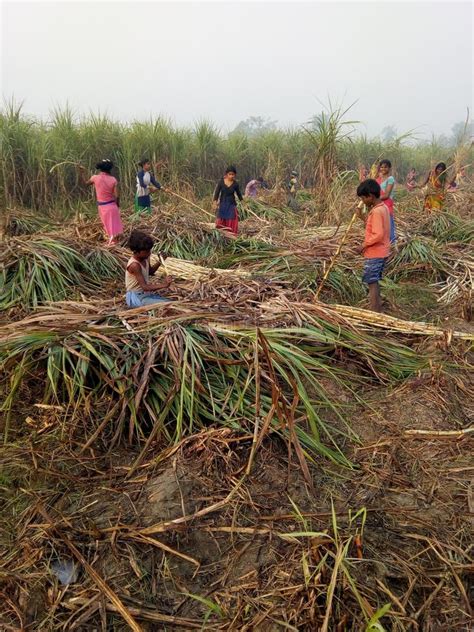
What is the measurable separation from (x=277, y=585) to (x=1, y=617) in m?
0.92

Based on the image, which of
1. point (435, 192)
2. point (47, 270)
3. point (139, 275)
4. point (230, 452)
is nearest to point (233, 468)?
point (230, 452)

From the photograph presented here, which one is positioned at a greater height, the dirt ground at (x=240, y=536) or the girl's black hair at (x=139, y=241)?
the girl's black hair at (x=139, y=241)

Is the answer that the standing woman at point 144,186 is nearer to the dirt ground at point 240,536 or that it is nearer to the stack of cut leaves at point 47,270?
the stack of cut leaves at point 47,270

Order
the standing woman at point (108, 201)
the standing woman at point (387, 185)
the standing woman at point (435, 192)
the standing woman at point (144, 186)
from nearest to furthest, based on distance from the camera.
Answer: the standing woman at point (387, 185), the standing woman at point (108, 201), the standing woman at point (144, 186), the standing woman at point (435, 192)

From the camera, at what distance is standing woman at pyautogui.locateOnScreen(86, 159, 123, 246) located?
4.77 m

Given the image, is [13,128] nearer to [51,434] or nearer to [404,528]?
[51,434]

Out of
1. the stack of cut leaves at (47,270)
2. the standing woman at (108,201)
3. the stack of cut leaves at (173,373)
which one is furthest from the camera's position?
the standing woman at (108,201)

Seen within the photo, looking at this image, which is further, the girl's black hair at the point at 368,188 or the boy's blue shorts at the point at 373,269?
the boy's blue shorts at the point at 373,269

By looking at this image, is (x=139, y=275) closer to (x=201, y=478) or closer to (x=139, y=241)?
(x=139, y=241)

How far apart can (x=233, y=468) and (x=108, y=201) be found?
3771 millimetres

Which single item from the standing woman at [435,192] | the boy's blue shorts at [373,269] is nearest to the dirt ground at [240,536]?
the boy's blue shorts at [373,269]

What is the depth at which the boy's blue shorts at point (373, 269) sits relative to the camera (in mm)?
3544

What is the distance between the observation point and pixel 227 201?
559 cm

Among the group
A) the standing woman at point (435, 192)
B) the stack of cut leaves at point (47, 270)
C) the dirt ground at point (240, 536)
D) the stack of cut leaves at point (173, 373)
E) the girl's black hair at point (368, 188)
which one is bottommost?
the dirt ground at point (240, 536)
